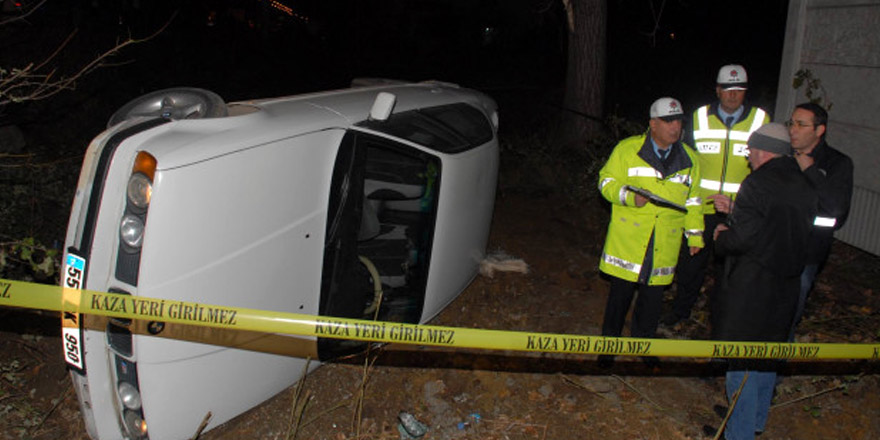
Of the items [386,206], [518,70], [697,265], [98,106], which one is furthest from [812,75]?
[518,70]

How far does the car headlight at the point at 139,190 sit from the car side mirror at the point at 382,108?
1.46 m

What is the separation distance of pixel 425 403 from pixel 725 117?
2.84 m

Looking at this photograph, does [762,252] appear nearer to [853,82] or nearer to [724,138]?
[724,138]

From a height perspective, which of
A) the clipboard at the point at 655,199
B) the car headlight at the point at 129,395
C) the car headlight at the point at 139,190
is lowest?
the car headlight at the point at 129,395

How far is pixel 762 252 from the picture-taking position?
11.1ft

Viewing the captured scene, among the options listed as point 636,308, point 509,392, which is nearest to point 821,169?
point 636,308

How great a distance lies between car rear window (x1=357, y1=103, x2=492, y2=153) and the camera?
4.28 metres

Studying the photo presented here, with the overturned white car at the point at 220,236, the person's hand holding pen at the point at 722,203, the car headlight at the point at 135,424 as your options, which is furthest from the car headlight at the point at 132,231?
the person's hand holding pen at the point at 722,203

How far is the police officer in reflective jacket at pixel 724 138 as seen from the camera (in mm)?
4629

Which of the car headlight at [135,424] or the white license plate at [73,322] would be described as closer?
the white license plate at [73,322]

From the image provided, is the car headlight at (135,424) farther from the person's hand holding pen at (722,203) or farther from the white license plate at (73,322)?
the person's hand holding pen at (722,203)

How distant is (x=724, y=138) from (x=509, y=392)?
2.29 meters

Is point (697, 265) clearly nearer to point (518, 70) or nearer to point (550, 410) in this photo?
point (550, 410)

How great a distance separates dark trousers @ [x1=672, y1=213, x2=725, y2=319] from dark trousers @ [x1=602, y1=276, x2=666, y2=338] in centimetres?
58
